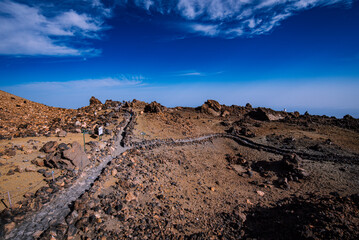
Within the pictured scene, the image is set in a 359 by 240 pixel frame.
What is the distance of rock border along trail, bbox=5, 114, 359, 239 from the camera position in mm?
7402

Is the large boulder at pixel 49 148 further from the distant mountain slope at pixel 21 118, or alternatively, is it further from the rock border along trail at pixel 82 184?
the distant mountain slope at pixel 21 118

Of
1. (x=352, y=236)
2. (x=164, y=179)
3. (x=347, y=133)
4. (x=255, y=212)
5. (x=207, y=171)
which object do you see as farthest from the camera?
(x=347, y=133)

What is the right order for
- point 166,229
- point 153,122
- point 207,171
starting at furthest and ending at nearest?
1. point 153,122
2. point 207,171
3. point 166,229

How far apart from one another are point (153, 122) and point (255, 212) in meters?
18.9

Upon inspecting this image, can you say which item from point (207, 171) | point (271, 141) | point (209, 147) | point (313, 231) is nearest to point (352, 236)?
point (313, 231)

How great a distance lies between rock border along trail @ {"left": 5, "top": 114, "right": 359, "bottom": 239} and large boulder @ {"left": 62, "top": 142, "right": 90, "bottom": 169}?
0.73 metres

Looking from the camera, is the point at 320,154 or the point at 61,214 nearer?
the point at 61,214

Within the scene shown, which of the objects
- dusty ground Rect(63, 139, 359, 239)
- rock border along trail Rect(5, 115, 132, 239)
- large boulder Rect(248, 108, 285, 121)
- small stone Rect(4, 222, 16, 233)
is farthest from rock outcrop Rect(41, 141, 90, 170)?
large boulder Rect(248, 108, 285, 121)

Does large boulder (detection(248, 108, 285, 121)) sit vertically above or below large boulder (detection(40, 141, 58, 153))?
above

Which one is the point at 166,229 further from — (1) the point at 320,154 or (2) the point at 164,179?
(1) the point at 320,154

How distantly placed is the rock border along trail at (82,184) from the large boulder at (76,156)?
2.39 ft

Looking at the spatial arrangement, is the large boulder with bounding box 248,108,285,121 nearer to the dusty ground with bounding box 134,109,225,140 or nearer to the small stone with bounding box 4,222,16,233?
the dusty ground with bounding box 134,109,225,140

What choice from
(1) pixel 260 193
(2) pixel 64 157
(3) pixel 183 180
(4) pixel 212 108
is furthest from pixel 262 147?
(2) pixel 64 157

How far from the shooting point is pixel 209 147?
80.0 feet
